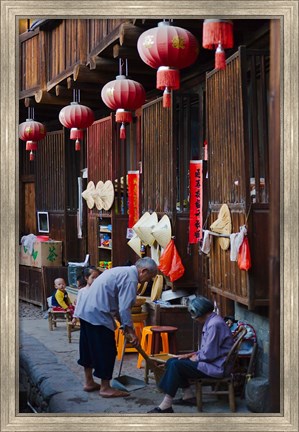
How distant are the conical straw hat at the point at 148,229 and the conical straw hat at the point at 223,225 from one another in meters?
2.72

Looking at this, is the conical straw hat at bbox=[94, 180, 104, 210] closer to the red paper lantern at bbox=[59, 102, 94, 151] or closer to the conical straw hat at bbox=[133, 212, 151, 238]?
the red paper lantern at bbox=[59, 102, 94, 151]

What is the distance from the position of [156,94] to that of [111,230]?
2.93m

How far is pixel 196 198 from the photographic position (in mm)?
10188

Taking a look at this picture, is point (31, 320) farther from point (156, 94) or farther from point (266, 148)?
point (266, 148)

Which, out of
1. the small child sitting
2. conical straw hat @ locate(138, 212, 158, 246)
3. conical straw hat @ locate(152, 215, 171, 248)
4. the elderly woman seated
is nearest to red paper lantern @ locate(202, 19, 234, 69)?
the elderly woman seated

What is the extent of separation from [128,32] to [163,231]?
2.93 m

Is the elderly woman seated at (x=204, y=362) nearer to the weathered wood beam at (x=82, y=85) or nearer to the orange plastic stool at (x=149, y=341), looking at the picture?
the orange plastic stool at (x=149, y=341)

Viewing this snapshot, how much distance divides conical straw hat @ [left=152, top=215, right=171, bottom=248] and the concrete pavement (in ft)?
5.64

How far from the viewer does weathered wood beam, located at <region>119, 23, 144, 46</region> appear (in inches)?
372

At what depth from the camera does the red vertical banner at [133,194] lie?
1309 centimetres

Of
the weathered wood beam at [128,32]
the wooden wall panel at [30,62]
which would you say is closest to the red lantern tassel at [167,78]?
the weathered wood beam at [128,32]

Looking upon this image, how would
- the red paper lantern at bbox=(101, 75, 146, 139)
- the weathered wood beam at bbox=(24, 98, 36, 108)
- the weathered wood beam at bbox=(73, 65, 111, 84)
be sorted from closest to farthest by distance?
the red paper lantern at bbox=(101, 75, 146, 139) → the weathered wood beam at bbox=(73, 65, 111, 84) → the weathered wood beam at bbox=(24, 98, 36, 108)

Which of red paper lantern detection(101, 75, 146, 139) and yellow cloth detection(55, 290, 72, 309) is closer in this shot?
red paper lantern detection(101, 75, 146, 139)

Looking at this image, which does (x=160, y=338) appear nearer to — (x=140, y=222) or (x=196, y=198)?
(x=196, y=198)
